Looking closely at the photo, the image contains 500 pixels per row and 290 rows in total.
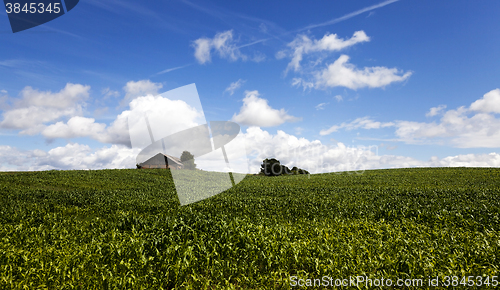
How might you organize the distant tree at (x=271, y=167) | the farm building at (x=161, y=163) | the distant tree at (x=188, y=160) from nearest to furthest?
the distant tree at (x=271, y=167) → the distant tree at (x=188, y=160) → the farm building at (x=161, y=163)

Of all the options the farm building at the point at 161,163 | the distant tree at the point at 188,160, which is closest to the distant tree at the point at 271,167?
the distant tree at the point at 188,160

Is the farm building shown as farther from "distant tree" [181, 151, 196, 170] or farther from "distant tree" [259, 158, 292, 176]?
"distant tree" [259, 158, 292, 176]

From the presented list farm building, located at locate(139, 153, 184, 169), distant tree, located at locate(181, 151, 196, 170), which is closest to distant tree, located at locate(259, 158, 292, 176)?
distant tree, located at locate(181, 151, 196, 170)

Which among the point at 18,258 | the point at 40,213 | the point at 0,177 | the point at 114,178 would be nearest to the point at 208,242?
the point at 18,258

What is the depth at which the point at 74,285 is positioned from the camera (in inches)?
233

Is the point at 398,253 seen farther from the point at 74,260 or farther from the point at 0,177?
the point at 0,177

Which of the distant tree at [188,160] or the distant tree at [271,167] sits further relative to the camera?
the distant tree at [188,160]

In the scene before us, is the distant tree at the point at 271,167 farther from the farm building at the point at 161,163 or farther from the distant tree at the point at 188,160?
the farm building at the point at 161,163

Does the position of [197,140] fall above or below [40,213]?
above

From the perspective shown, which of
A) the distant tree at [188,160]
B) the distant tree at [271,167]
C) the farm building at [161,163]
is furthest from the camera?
the farm building at [161,163]

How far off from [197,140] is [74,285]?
1227 centimetres

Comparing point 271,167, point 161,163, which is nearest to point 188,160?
point 161,163

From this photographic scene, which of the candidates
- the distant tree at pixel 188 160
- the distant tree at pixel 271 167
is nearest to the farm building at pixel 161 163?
the distant tree at pixel 188 160

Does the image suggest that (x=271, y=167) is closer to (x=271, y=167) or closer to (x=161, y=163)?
(x=271, y=167)
